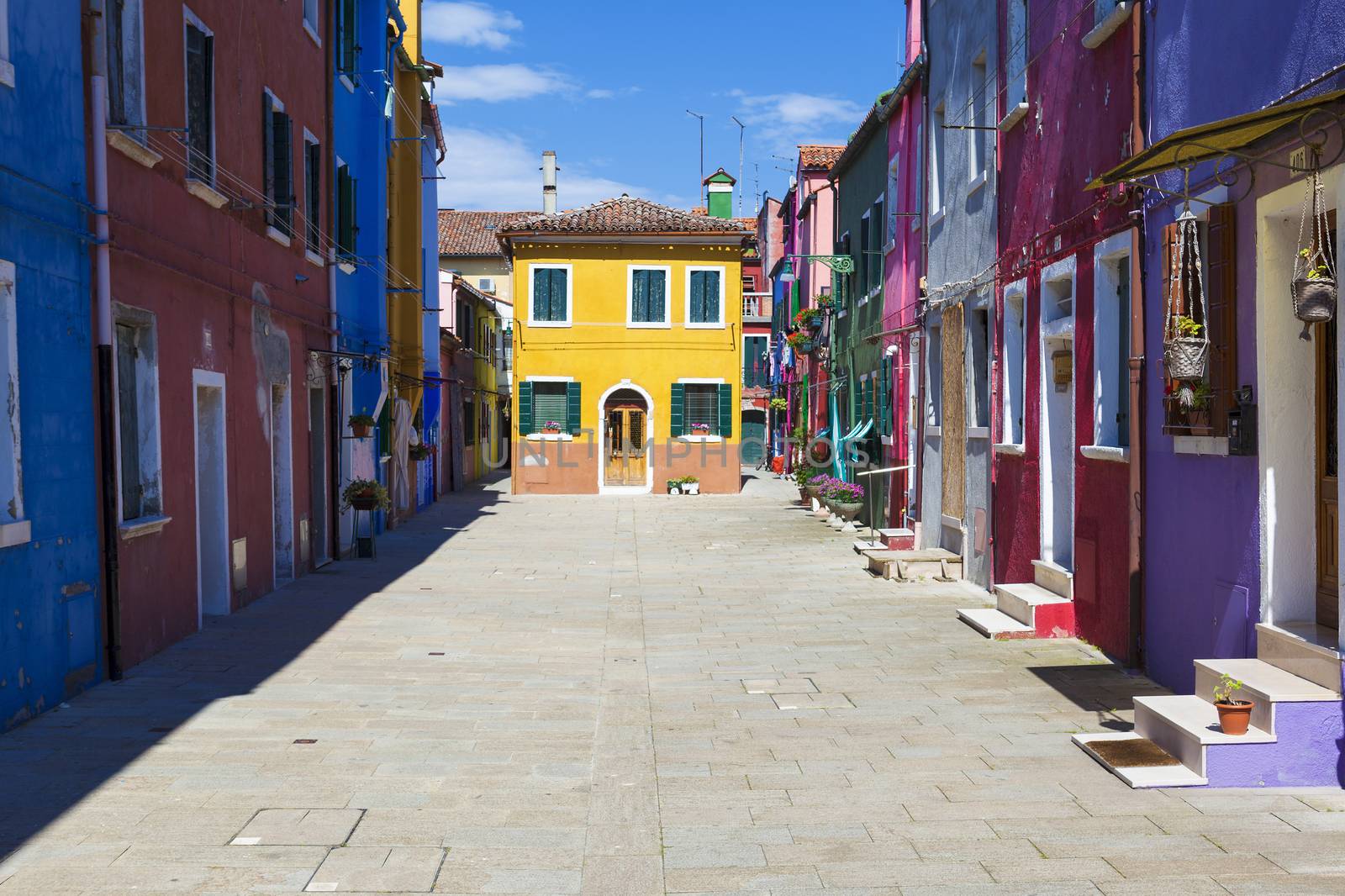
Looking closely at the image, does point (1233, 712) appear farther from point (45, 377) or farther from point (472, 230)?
point (472, 230)

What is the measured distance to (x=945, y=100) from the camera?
49.7ft

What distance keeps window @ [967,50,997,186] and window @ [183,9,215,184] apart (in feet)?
24.7

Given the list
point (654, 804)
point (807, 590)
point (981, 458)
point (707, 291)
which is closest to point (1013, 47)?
point (981, 458)

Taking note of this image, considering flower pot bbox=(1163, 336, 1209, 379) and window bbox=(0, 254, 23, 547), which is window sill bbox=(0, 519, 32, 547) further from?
flower pot bbox=(1163, 336, 1209, 379)

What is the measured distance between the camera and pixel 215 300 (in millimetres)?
11219

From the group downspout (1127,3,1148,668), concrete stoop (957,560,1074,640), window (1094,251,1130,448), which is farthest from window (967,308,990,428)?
downspout (1127,3,1148,668)

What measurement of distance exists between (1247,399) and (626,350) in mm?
25230

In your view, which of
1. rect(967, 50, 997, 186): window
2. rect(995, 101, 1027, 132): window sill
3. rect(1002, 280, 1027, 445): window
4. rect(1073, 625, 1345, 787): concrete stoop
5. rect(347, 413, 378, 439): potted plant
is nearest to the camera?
rect(1073, 625, 1345, 787): concrete stoop

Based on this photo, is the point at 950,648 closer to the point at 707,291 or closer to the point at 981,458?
the point at 981,458

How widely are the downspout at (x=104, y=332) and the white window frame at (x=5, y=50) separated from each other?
1.21 metres

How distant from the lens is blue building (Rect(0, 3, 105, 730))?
7.17 m

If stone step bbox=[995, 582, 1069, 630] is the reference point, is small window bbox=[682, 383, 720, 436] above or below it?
above

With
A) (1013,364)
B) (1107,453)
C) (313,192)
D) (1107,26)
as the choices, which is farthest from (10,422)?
(1013,364)

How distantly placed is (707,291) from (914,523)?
16.0 m
